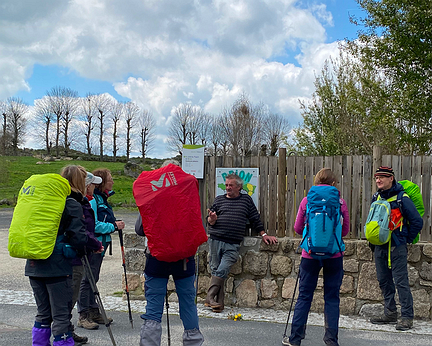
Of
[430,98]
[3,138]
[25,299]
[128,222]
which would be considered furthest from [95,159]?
[25,299]

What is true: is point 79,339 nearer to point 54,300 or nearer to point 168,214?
point 54,300

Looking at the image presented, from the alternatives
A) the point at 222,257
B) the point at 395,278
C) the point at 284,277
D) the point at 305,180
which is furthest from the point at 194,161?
the point at 395,278

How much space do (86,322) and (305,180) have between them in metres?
3.42

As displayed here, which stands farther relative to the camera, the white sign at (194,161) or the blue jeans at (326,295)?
the white sign at (194,161)

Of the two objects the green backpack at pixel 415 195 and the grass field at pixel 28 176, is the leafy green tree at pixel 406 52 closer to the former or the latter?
the green backpack at pixel 415 195

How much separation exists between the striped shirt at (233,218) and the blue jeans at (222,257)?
0.23 feet

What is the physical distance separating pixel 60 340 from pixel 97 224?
1368mm

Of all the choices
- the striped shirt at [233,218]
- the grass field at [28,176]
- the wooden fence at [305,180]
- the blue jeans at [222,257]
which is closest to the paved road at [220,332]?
the blue jeans at [222,257]

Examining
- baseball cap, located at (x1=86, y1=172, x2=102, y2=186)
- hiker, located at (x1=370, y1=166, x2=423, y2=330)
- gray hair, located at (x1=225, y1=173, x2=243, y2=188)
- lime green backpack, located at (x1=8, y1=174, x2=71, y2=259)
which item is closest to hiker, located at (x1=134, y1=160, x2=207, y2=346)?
lime green backpack, located at (x1=8, y1=174, x2=71, y2=259)

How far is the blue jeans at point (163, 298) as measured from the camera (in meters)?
3.62

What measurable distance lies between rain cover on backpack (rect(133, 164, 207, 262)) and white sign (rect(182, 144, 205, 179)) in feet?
9.47

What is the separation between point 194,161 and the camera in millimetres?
6594

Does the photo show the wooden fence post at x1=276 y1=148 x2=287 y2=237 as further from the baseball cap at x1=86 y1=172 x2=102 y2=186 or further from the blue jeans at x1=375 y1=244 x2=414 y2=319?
the baseball cap at x1=86 y1=172 x2=102 y2=186

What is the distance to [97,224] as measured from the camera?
491 centimetres
